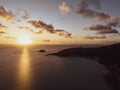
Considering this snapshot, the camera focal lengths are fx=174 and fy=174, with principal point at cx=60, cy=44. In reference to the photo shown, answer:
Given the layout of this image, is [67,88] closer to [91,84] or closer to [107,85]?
[91,84]

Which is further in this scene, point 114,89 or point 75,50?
point 75,50

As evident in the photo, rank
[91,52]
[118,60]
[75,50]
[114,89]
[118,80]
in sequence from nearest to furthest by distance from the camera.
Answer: [114,89] < [118,80] < [118,60] < [91,52] < [75,50]

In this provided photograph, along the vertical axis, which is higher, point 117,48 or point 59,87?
point 117,48

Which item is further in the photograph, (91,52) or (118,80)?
(91,52)

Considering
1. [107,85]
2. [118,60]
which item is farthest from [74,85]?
[118,60]

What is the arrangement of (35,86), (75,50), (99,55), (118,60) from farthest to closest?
(75,50)
(99,55)
(118,60)
(35,86)

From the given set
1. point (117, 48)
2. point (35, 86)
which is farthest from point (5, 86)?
point (117, 48)

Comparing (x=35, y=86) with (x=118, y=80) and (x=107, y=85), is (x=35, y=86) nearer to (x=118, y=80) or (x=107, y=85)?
(x=107, y=85)

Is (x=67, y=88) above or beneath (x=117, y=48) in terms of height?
beneath

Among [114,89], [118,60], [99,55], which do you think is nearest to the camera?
[114,89]
